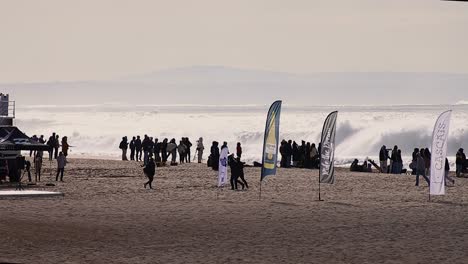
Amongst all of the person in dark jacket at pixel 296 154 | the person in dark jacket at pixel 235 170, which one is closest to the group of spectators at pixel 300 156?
the person in dark jacket at pixel 296 154

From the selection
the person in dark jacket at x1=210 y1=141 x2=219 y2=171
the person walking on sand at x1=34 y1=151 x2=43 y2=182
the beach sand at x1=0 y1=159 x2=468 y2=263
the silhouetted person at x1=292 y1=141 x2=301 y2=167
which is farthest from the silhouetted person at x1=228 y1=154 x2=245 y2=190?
the silhouetted person at x1=292 y1=141 x2=301 y2=167

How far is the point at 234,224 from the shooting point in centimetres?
2722

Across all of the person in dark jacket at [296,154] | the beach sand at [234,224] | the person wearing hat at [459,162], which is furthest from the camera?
the person in dark jacket at [296,154]

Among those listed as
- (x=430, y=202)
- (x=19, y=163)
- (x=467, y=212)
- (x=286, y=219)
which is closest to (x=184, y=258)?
(x=286, y=219)

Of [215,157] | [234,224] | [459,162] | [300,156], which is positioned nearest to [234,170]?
[234,224]

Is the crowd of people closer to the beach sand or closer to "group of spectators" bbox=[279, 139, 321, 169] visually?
the beach sand

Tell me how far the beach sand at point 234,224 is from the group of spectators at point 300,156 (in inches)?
533

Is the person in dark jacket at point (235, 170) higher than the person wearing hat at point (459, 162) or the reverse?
the reverse

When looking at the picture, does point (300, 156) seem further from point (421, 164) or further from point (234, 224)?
point (234, 224)

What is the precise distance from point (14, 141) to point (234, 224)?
15.8 metres

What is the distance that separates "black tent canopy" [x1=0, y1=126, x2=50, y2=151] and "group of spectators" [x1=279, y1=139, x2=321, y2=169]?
60.3 feet

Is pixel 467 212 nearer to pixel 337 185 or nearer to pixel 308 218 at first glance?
pixel 308 218

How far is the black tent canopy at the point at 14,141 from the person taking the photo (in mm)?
39594

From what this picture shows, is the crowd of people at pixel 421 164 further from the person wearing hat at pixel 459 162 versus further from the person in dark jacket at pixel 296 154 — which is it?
the person in dark jacket at pixel 296 154
